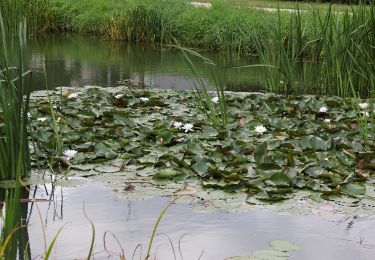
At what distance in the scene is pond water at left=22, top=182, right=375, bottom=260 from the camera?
112 inches

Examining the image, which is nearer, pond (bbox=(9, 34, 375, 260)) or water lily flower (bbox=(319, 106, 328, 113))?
pond (bbox=(9, 34, 375, 260))

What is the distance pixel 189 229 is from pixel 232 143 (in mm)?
1276

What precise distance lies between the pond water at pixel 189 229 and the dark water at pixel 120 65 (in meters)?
4.15

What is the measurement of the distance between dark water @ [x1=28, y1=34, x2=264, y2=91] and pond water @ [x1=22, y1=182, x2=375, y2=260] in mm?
4149

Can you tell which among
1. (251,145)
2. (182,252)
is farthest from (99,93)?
(182,252)

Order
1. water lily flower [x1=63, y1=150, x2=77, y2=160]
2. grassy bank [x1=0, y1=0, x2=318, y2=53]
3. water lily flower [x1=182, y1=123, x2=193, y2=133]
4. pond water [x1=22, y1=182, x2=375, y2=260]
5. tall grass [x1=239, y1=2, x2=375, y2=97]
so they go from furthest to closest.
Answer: grassy bank [x1=0, y1=0, x2=318, y2=53]
tall grass [x1=239, y1=2, x2=375, y2=97]
water lily flower [x1=182, y1=123, x2=193, y2=133]
water lily flower [x1=63, y1=150, x2=77, y2=160]
pond water [x1=22, y1=182, x2=375, y2=260]

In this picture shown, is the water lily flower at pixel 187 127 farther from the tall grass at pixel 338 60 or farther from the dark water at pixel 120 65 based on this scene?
the dark water at pixel 120 65

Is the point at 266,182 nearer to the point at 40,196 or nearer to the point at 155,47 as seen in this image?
the point at 40,196

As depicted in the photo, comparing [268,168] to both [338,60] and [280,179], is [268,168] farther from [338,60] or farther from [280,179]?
[338,60]

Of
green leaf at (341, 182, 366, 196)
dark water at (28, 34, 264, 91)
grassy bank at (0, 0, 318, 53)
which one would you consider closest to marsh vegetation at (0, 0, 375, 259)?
green leaf at (341, 182, 366, 196)

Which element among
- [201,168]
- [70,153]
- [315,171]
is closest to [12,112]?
[70,153]

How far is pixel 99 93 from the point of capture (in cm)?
607

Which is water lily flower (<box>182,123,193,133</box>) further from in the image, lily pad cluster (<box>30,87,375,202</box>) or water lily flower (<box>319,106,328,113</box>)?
water lily flower (<box>319,106,328,113</box>)

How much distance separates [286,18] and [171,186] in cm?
782
